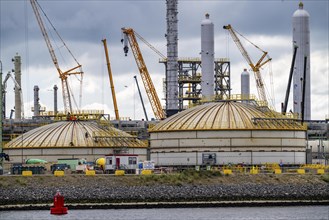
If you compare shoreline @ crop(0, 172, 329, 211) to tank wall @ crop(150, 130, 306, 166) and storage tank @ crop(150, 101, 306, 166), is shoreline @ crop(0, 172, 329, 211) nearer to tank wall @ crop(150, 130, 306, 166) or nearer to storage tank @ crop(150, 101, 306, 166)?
tank wall @ crop(150, 130, 306, 166)

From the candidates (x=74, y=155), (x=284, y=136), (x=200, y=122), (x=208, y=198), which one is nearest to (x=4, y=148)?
(x=74, y=155)

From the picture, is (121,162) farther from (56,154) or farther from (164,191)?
(164,191)

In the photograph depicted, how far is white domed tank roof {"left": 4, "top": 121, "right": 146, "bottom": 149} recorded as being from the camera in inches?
6614

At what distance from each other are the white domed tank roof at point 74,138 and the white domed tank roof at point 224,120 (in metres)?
9.28

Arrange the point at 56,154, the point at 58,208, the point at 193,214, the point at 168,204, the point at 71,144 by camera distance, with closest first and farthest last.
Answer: the point at 58,208
the point at 193,214
the point at 168,204
the point at 56,154
the point at 71,144

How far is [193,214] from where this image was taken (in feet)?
371

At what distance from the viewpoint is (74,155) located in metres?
167

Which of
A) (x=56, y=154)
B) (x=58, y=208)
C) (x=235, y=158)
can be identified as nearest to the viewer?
(x=58, y=208)

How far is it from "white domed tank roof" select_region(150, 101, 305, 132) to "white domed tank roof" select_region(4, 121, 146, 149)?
9.28 meters

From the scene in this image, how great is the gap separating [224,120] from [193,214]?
45.8m

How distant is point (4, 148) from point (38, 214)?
190ft

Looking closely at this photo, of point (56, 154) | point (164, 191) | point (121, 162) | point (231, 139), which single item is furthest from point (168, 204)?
point (56, 154)

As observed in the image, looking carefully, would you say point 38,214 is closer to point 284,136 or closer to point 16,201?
point 16,201

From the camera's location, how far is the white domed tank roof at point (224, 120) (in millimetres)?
156500
